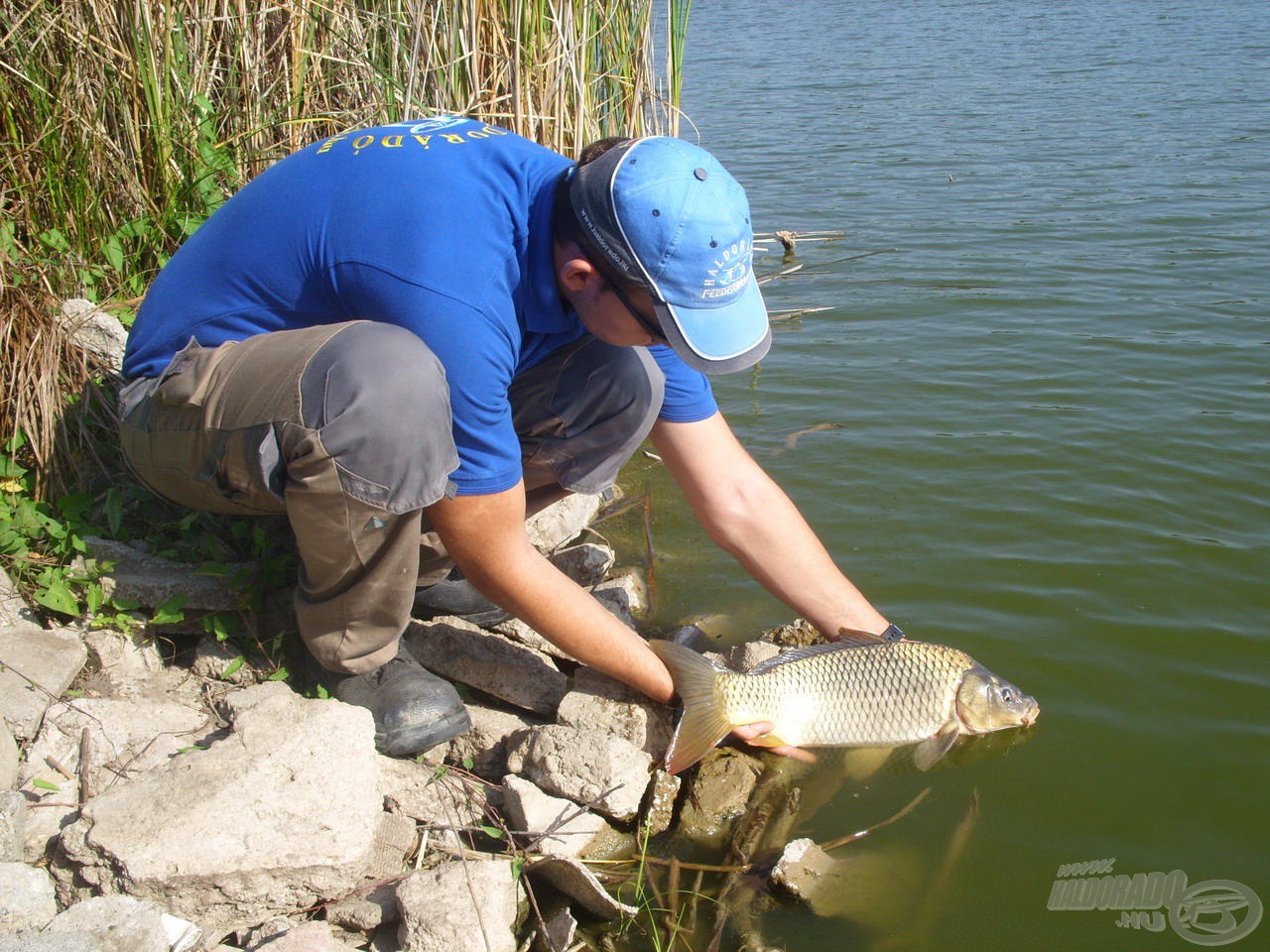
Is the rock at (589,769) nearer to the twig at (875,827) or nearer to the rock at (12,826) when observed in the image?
the twig at (875,827)

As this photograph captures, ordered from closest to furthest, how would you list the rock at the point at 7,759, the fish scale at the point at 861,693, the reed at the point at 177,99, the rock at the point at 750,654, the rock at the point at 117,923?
the rock at the point at 117,923
the rock at the point at 7,759
the fish scale at the point at 861,693
the rock at the point at 750,654
the reed at the point at 177,99

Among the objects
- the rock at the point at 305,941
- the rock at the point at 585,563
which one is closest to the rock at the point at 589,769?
the rock at the point at 305,941

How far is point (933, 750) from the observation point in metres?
3.22

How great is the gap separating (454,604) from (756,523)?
0.96 metres

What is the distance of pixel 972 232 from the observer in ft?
25.4

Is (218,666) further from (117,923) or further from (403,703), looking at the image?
(117,923)

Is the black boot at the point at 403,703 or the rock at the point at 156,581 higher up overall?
the rock at the point at 156,581

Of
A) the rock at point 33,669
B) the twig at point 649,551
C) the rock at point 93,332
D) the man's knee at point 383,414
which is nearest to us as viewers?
the man's knee at point 383,414

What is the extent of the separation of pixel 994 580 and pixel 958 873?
1413 millimetres

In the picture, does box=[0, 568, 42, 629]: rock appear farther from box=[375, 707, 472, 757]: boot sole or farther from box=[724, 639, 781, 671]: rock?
box=[724, 639, 781, 671]: rock

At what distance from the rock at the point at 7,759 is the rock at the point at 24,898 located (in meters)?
0.30

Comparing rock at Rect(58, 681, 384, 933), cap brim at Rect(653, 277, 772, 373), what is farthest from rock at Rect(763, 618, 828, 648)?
rock at Rect(58, 681, 384, 933)

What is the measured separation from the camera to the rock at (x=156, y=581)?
10.2 ft

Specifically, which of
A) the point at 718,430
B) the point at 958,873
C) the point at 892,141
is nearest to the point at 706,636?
the point at 718,430
